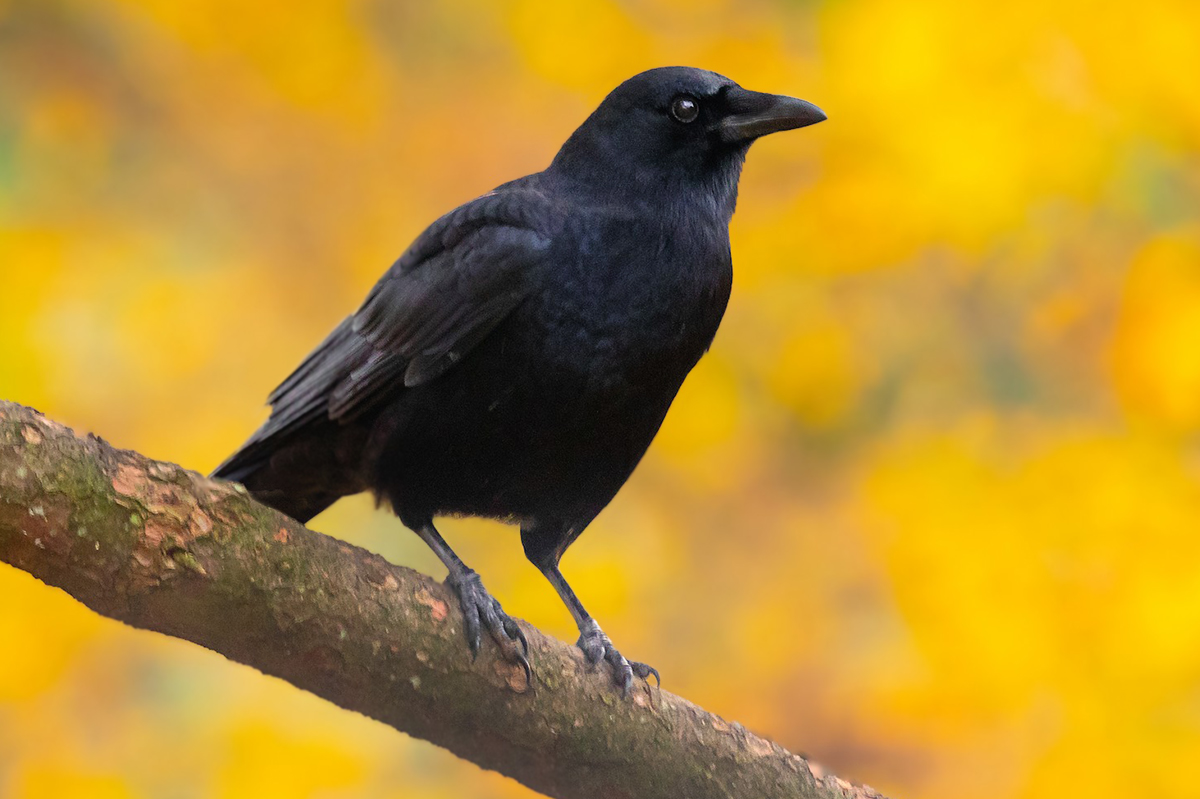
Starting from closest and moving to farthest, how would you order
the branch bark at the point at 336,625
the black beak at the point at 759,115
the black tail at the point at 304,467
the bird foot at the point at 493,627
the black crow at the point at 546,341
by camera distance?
the branch bark at the point at 336,625
the bird foot at the point at 493,627
the black crow at the point at 546,341
the black beak at the point at 759,115
the black tail at the point at 304,467

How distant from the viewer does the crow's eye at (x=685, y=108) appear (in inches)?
126

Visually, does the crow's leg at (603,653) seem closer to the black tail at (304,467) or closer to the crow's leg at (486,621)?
the crow's leg at (486,621)

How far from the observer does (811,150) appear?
4789mm

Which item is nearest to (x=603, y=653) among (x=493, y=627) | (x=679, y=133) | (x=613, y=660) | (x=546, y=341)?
(x=613, y=660)

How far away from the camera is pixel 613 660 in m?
2.88

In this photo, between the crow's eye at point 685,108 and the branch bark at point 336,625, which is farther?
the crow's eye at point 685,108

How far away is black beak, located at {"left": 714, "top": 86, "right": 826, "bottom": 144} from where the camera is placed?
3127 mm

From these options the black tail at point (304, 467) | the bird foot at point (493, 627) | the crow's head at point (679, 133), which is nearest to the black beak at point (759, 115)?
the crow's head at point (679, 133)

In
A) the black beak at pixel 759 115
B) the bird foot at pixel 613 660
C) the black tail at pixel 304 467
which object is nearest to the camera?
the bird foot at pixel 613 660

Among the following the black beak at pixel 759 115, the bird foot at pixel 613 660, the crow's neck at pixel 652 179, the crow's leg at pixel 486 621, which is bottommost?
the crow's leg at pixel 486 621

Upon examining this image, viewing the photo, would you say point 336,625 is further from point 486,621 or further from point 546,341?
point 546,341

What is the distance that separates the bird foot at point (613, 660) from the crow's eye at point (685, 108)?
1274 mm

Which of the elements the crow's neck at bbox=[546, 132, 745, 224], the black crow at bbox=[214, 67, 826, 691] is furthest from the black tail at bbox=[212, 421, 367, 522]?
the crow's neck at bbox=[546, 132, 745, 224]

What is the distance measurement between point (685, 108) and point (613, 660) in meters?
1.35
